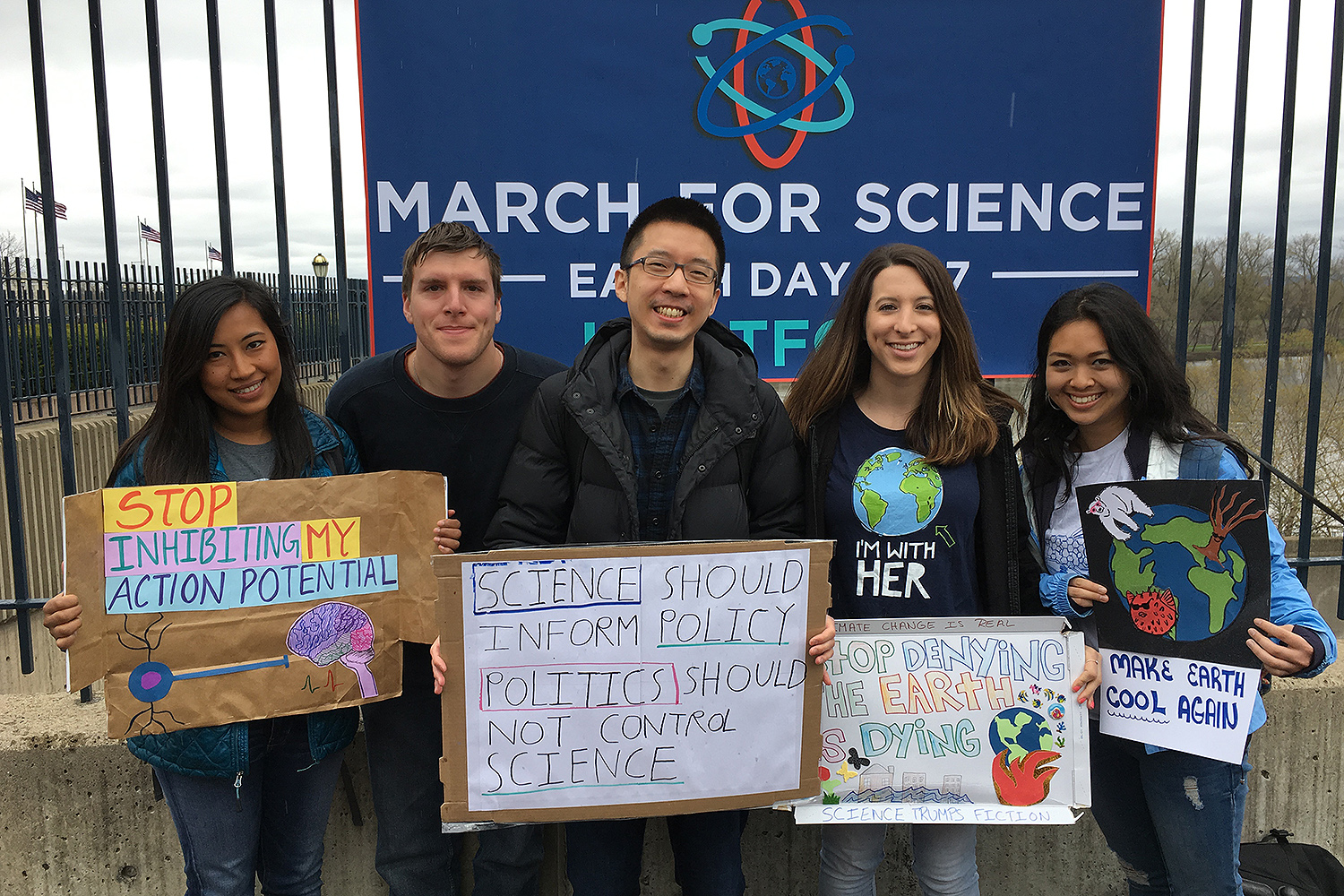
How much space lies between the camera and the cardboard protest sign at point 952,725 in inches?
81.3

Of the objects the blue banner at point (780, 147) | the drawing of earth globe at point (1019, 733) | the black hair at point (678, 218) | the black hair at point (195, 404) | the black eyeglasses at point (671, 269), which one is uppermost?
the blue banner at point (780, 147)

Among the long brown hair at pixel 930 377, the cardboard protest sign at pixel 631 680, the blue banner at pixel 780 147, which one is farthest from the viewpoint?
the blue banner at pixel 780 147

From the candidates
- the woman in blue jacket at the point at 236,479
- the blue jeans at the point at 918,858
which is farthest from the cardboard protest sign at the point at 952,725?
the woman in blue jacket at the point at 236,479

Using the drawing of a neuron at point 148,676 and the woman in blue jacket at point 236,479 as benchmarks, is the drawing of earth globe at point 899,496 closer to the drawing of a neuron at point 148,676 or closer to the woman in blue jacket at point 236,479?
the woman in blue jacket at point 236,479

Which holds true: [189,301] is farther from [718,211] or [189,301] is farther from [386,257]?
[718,211]

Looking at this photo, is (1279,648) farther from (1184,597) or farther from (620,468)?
(620,468)

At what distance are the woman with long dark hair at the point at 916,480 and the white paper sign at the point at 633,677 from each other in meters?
0.29

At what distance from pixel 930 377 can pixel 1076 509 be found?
0.49 meters

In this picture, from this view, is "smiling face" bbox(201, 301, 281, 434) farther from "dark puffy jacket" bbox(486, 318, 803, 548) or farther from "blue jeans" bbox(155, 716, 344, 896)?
"blue jeans" bbox(155, 716, 344, 896)

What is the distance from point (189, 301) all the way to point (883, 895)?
2770mm

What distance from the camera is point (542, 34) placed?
10.6 ft

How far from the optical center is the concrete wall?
8.67 feet

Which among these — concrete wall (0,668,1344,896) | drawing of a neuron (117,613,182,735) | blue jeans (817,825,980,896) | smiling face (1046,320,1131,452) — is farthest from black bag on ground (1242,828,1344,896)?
drawing of a neuron (117,613,182,735)

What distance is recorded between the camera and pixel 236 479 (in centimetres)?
205
